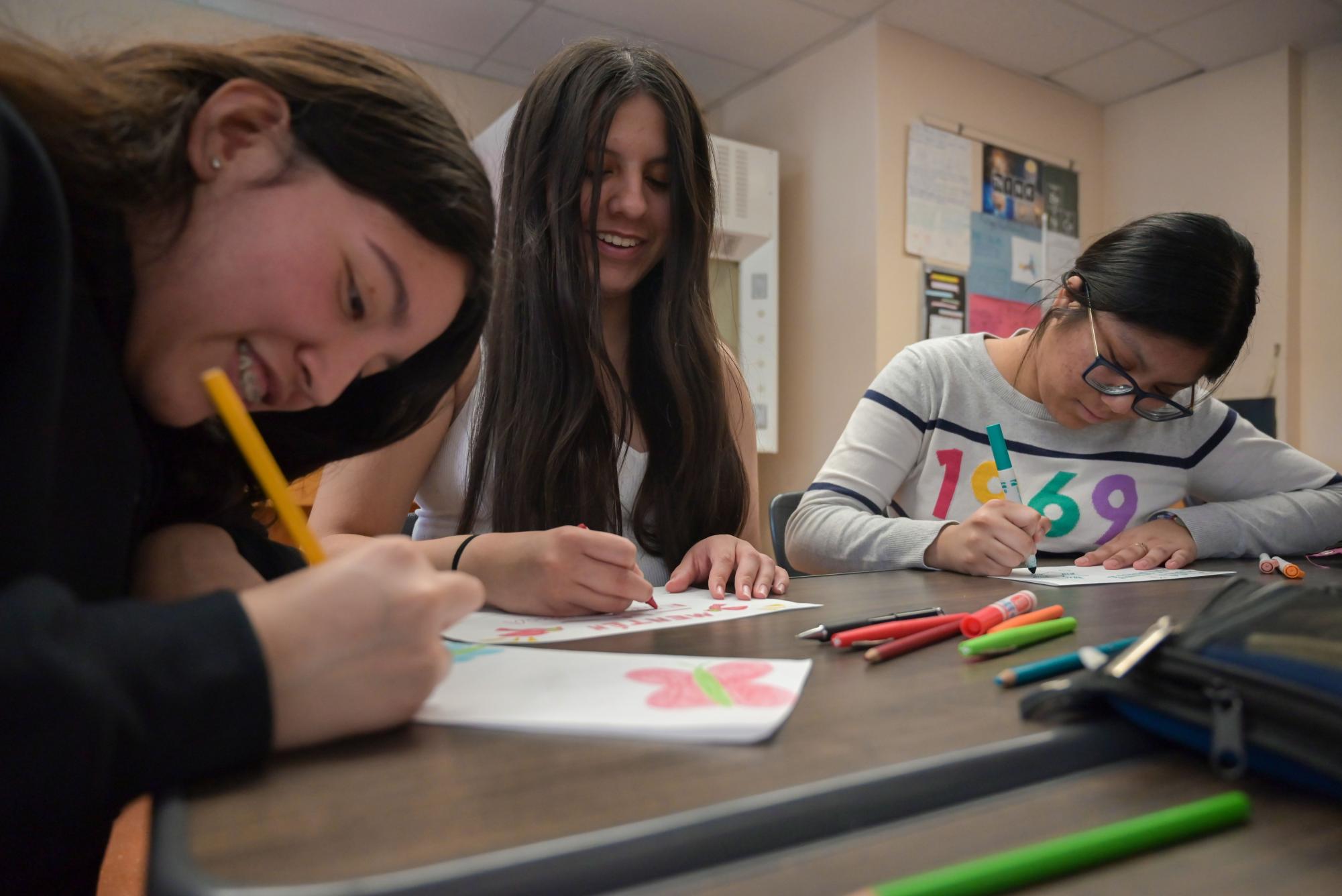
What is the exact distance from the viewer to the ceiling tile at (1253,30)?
270 centimetres

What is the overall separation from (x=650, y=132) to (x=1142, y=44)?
2668 mm

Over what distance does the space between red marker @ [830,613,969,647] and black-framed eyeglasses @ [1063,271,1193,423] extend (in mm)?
791

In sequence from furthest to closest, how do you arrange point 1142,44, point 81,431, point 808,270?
1. point 808,270
2. point 1142,44
3. point 81,431

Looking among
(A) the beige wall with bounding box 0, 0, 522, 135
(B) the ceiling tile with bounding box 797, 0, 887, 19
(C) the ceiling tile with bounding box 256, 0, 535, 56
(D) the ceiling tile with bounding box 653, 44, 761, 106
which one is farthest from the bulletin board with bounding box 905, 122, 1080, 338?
(A) the beige wall with bounding box 0, 0, 522, 135

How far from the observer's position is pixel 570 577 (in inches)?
27.3

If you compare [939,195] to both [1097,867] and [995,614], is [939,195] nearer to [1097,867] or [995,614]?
[995,614]

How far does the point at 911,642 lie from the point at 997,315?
9.67 feet

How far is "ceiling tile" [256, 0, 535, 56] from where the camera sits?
8.70 ft

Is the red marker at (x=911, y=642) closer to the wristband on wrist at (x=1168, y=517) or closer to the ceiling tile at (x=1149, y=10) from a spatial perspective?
the wristband on wrist at (x=1168, y=517)

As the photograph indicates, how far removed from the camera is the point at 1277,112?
2947 mm

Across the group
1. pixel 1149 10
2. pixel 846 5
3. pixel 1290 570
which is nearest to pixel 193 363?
pixel 1290 570

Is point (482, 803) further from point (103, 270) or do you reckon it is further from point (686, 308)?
point (686, 308)

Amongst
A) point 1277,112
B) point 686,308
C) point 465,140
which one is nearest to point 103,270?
point 465,140

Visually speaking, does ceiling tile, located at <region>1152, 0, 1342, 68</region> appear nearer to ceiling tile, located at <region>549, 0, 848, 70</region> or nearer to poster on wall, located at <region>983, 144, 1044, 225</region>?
poster on wall, located at <region>983, 144, 1044, 225</region>
